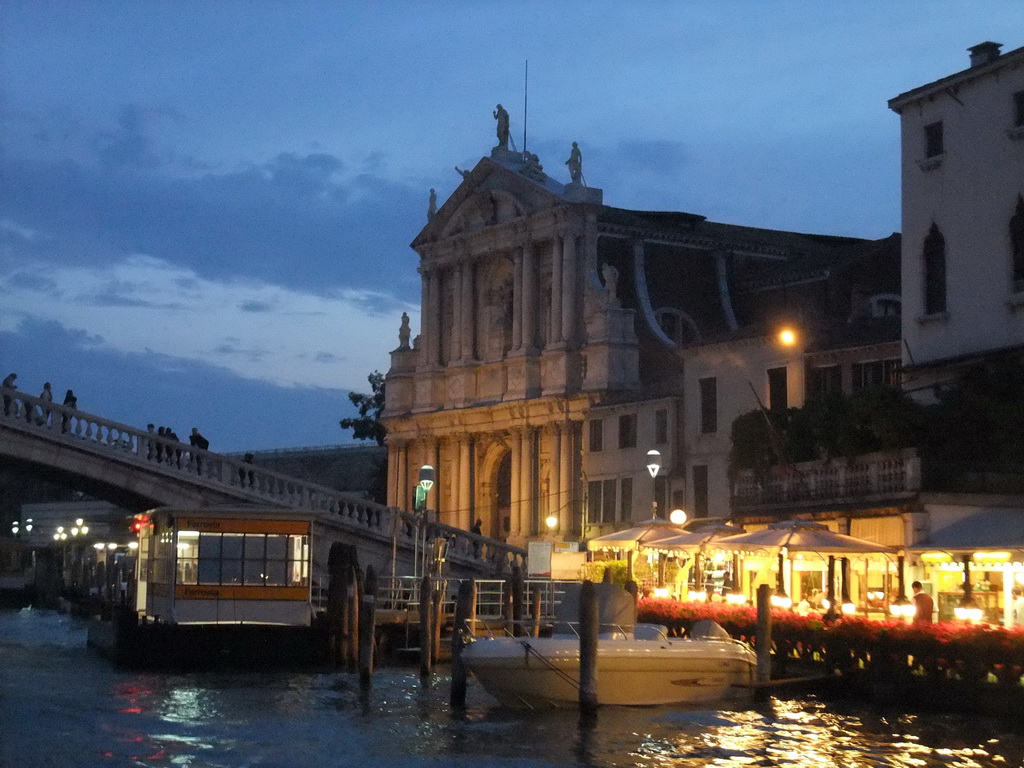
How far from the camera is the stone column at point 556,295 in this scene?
55375 mm

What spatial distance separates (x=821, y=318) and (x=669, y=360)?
10.7 metres

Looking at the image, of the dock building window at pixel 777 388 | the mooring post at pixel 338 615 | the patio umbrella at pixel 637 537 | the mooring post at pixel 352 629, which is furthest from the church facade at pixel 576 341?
the mooring post at pixel 352 629

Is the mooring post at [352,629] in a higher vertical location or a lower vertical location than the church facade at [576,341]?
lower

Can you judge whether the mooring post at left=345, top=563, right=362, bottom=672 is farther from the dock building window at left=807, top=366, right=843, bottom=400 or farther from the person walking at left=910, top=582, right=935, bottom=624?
the dock building window at left=807, top=366, right=843, bottom=400

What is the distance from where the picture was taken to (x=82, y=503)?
81.4m

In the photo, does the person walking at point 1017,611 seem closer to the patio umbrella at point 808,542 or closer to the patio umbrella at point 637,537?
the patio umbrella at point 808,542

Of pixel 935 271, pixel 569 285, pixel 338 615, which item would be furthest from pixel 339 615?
pixel 569 285

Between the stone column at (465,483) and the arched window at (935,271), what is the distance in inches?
1104

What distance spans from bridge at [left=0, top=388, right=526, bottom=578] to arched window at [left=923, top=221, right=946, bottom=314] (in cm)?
959

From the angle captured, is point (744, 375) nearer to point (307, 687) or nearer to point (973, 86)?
point (973, 86)

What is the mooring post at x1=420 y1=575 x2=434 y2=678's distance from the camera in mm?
28766

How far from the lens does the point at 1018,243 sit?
3073cm

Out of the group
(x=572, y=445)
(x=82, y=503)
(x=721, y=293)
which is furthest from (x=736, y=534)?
(x=82, y=503)

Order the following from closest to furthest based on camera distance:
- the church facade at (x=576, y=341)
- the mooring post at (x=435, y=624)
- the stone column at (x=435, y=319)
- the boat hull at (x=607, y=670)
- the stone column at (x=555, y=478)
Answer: the boat hull at (x=607, y=670), the mooring post at (x=435, y=624), the church facade at (x=576, y=341), the stone column at (x=555, y=478), the stone column at (x=435, y=319)
